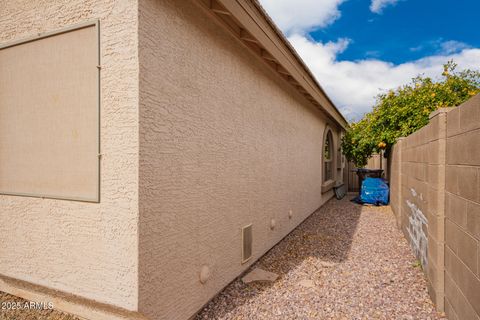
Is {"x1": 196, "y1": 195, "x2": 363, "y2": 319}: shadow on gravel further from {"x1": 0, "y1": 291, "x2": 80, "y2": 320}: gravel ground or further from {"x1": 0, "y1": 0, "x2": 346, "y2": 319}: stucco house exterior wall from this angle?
{"x1": 0, "y1": 291, "x2": 80, "y2": 320}: gravel ground

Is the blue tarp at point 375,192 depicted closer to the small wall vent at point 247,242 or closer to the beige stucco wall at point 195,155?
the beige stucco wall at point 195,155

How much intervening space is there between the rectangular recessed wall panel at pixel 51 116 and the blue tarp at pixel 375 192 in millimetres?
9735

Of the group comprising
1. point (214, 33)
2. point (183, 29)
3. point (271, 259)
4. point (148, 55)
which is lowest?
point (271, 259)

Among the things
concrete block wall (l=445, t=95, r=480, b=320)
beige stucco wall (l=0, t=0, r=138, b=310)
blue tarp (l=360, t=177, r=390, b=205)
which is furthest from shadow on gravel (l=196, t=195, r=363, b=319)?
blue tarp (l=360, t=177, r=390, b=205)

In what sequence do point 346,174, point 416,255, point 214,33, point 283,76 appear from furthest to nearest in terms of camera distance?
point 346,174 → point 283,76 → point 416,255 → point 214,33

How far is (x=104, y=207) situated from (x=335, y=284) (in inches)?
118

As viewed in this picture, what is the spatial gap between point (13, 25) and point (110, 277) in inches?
106

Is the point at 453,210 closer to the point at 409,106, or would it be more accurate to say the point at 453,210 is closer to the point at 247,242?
the point at 247,242

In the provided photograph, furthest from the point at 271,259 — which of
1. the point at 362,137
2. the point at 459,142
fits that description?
the point at 362,137

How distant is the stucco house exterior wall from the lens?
2.16 metres

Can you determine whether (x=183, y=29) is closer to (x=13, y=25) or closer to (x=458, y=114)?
(x=13, y=25)

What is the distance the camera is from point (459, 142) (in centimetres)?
241

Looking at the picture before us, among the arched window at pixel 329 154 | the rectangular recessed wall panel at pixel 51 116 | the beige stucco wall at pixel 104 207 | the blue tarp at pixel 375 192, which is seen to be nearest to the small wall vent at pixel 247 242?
the beige stucco wall at pixel 104 207

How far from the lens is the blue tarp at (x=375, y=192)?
9.84 metres
